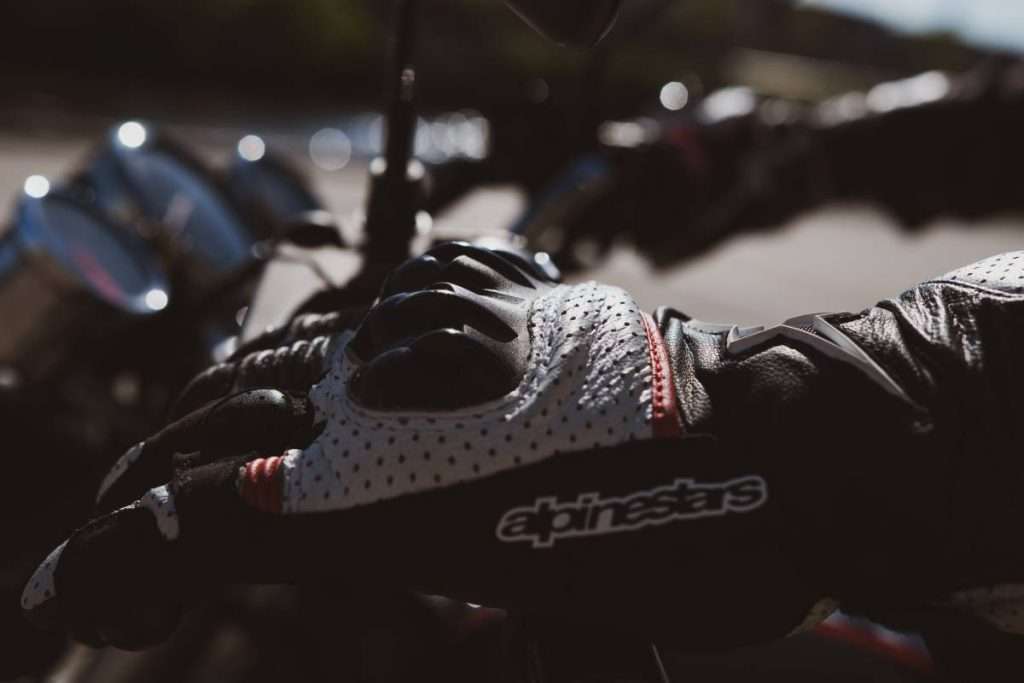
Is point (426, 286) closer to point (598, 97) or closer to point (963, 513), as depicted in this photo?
point (963, 513)

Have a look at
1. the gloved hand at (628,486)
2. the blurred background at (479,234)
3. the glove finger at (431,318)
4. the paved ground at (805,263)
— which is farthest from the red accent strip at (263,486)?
the paved ground at (805,263)

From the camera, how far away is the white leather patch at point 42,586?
0.68 meters

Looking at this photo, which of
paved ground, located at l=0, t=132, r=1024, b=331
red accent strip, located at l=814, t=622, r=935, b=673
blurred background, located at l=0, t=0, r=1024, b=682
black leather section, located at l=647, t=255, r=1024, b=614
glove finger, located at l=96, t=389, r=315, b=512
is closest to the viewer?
black leather section, located at l=647, t=255, r=1024, b=614

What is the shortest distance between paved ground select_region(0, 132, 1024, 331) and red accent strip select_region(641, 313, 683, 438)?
49.7 inches

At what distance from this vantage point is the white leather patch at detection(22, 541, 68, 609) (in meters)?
0.68

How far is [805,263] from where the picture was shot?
279cm

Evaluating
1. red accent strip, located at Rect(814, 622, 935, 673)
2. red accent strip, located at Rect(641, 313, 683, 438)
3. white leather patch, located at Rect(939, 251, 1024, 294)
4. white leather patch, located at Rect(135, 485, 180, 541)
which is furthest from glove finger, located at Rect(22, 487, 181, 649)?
red accent strip, located at Rect(814, 622, 935, 673)

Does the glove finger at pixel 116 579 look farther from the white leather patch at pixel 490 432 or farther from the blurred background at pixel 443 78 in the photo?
the blurred background at pixel 443 78

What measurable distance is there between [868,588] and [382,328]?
1.31ft

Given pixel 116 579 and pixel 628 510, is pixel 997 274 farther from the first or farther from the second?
pixel 116 579

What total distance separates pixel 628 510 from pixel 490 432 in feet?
0.36

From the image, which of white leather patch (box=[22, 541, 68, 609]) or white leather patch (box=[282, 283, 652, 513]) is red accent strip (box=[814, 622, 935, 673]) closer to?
white leather patch (box=[282, 283, 652, 513])

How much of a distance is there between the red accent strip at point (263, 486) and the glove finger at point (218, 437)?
42 millimetres

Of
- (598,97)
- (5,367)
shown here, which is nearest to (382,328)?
(5,367)
